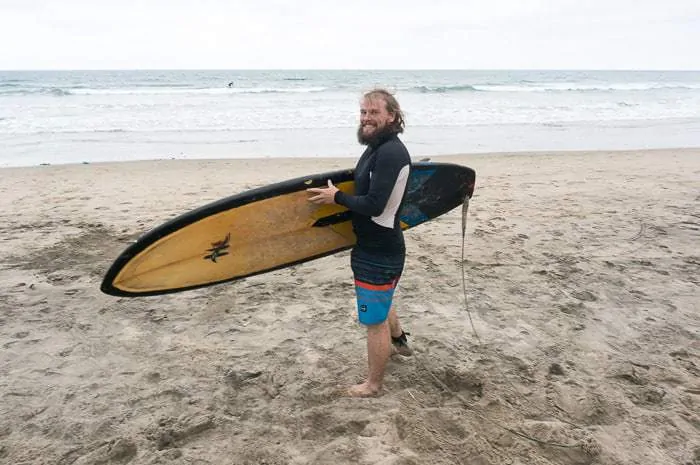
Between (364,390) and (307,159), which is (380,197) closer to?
(364,390)

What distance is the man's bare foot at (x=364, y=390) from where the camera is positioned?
285cm

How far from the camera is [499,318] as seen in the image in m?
3.79

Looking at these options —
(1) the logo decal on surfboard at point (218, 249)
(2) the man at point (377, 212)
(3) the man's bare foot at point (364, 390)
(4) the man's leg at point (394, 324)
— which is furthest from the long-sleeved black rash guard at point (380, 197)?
(1) the logo decal on surfboard at point (218, 249)

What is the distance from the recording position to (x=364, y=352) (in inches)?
132

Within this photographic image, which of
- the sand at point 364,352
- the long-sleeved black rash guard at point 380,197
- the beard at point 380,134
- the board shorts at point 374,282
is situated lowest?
the sand at point 364,352

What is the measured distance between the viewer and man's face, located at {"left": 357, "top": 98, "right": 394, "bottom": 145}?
8.34 ft

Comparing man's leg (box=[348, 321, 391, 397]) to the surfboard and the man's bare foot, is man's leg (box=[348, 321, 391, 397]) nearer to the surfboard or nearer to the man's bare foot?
the man's bare foot

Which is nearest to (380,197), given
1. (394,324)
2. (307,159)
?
(394,324)

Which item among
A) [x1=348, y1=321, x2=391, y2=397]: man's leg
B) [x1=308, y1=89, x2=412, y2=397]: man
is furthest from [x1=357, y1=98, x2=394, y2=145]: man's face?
[x1=348, y1=321, x2=391, y2=397]: man's leg

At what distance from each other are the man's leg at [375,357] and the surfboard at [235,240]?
0.73 m

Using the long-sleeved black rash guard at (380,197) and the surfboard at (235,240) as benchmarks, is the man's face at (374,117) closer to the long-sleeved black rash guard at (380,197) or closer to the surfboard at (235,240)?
the long-sleeved black rash guard at (380,197)

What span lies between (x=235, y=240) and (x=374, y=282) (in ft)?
3.68

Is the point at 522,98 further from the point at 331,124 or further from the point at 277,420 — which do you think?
the point at 277,420

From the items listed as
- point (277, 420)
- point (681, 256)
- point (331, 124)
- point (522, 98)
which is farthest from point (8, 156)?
point (522, 98)
